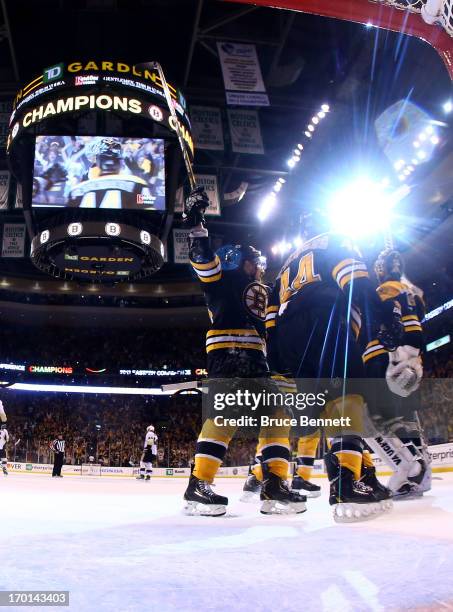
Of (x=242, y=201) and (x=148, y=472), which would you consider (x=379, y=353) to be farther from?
(x=242, y=201)

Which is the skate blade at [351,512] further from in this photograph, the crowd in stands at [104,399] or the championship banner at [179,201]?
the crowd in stands at [104,399]

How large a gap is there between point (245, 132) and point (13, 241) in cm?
706

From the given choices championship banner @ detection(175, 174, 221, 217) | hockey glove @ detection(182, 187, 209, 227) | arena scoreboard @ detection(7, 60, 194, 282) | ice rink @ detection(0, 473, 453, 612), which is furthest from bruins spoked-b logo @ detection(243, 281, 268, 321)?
championship banner @ detection(175, 174, 221, 217)

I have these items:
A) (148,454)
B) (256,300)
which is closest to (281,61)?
(148,454)

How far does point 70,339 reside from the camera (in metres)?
25.6

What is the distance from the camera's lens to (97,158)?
10258 millimetres

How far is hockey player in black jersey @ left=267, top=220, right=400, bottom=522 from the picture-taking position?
8.96ft

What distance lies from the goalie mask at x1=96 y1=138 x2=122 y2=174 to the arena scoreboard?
0.02 metres

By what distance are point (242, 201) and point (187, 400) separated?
10.8 meters

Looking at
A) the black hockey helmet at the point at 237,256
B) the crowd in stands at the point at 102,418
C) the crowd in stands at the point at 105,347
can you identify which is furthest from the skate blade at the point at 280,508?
the crowd in stands at the point at 105,347

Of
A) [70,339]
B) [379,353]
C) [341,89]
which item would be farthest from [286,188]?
[70,339]

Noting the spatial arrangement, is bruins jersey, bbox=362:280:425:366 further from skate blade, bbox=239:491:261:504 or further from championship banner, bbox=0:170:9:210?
championship banner, bbox=0:170:9:210

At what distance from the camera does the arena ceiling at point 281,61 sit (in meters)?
10.2

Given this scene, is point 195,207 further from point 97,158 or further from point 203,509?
point 97,158
